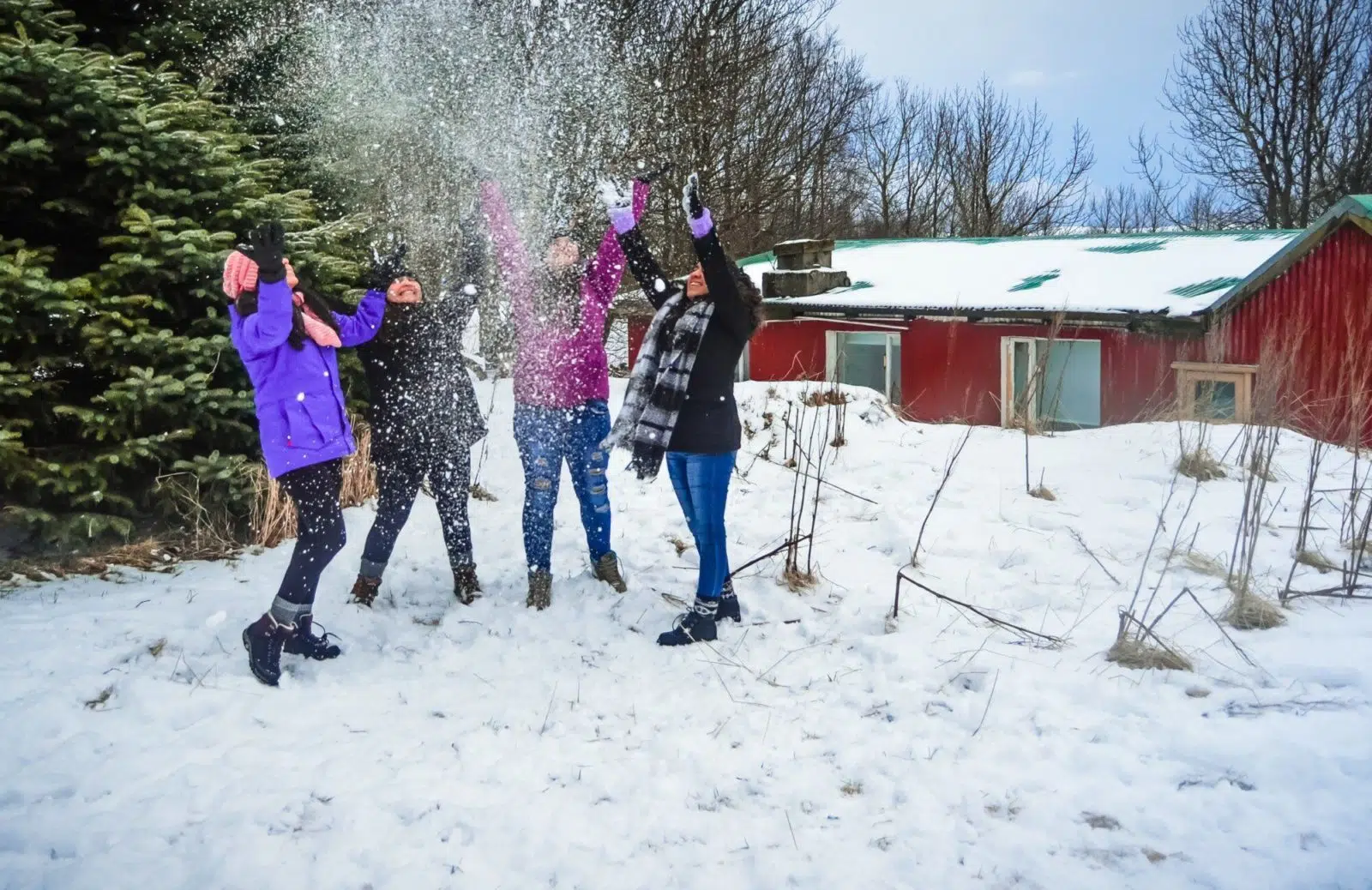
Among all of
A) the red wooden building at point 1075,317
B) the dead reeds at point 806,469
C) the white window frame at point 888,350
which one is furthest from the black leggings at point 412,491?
the white window frame at point 888,350

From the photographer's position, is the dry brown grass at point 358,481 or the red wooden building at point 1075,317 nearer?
the dry brown grass at point 358,481

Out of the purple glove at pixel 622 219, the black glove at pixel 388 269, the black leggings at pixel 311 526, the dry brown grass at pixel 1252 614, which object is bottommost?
the dry brown grass at pixel 1252 614

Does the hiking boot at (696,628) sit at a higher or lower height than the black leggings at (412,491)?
lower

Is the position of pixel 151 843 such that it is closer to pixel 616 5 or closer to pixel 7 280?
pixel 7 280

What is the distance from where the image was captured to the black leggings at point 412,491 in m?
3.67

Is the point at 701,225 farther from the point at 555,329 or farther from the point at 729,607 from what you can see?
the point at 729,607

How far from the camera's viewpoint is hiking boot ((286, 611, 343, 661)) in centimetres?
320

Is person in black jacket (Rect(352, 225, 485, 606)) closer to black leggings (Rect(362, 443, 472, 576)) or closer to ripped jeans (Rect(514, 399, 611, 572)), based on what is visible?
black leggings (Rect(362, 443, 472, 576))

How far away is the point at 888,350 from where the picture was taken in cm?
1471

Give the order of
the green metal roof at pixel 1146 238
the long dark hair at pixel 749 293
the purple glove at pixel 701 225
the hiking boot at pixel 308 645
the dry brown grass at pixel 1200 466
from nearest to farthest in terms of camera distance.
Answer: the hiking boot at pixel 308 645
the purple glove at pixel 701 225
the long dark hair at pixel 749 293
the dry brown grass at pixel 1200 466
the green metal roof at pixel 1146 238

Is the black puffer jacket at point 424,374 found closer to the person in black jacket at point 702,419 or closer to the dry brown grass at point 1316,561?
the person in black jacket at point 702,419

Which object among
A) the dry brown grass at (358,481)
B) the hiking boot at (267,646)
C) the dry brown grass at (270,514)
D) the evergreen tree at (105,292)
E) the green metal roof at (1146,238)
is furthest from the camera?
the green metal roof at (1146,238)

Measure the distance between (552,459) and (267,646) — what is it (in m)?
1.38

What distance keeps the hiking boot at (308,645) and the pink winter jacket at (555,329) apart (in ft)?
4.22
